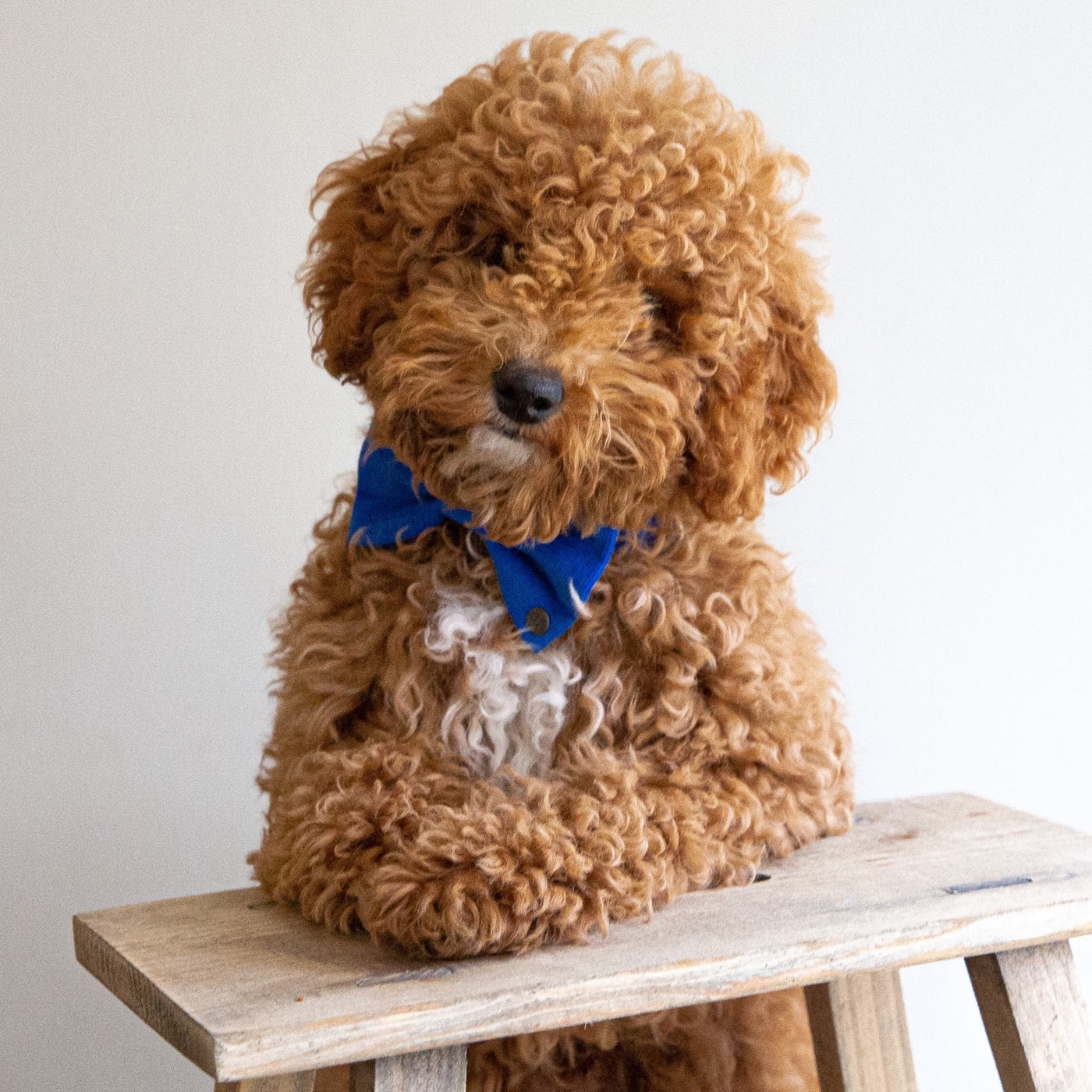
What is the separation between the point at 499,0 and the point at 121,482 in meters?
0.88

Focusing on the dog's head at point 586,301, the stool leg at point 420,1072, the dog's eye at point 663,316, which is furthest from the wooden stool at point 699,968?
the dog's eye at point 663,316

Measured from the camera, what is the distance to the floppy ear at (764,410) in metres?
1.28

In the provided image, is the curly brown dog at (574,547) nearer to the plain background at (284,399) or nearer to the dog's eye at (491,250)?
the dog's eye at (491,250)

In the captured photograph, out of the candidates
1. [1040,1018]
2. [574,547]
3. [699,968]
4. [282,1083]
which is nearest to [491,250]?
[574,547]

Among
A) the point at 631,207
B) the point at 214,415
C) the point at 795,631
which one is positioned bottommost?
the point at 795,631

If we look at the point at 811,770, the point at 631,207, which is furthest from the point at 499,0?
the point at 811,770

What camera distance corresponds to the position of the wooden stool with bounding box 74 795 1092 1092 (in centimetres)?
112

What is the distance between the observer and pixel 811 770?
140cm

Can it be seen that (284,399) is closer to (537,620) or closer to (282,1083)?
(537,620)

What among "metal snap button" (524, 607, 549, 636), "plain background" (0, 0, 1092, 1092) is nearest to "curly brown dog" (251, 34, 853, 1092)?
"metal snap button" (524, 607, 549, 636)

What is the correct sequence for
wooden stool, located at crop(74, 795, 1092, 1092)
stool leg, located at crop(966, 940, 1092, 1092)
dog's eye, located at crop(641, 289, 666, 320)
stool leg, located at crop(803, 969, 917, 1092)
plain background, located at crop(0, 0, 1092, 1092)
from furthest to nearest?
plain background, located at crop(0, 0, 1092, 1092), stool leg, located at crop(803, 969, 917, 1092), stool leg, located at crop(966, 940, 1092, 1092), dog's eye, located at crop(641, 289, 666, 320), wooden stool, located at crop(74, 795, 1092, 1092)

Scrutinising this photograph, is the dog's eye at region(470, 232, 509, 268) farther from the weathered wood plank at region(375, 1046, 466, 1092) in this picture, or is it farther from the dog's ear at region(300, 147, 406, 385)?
the weathered wood plank at region(375, 1046, 466, 1092)

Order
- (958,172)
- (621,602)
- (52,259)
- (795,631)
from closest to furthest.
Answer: (621,602) → (795,631) → (52,259) → (958,172)

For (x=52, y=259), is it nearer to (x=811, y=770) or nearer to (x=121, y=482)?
(x=121, y=482)
